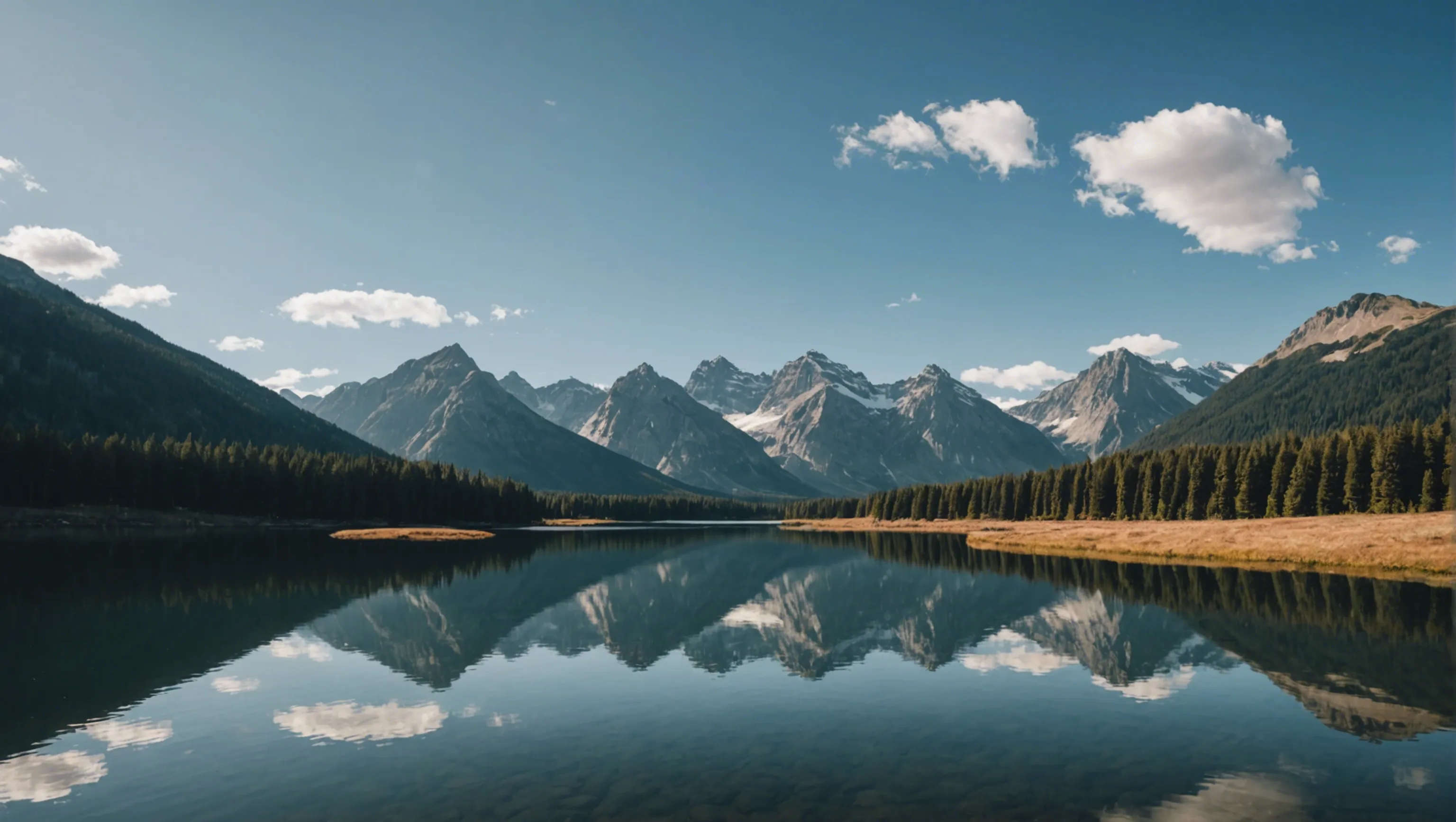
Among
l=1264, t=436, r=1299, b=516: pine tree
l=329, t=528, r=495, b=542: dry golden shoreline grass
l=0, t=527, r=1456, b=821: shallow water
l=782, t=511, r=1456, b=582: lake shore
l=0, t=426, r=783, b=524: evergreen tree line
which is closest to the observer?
l=0, t=527, r=1456, b=821: shallow water

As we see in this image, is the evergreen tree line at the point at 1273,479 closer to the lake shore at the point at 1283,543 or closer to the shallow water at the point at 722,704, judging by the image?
the lake shore at the point at 1283,543

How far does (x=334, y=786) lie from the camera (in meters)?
19.3

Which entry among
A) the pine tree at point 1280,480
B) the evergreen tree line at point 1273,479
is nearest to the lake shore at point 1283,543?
the pine tree at point 1280,480

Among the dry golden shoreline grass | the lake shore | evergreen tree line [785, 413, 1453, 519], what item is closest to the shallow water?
the lake shore

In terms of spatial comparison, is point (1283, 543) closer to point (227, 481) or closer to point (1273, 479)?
point (1273, 479)

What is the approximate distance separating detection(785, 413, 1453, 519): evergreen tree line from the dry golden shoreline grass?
127 m

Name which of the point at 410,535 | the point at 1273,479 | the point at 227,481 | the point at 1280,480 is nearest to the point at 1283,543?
the point at 1280,480

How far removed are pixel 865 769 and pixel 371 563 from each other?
259 ft

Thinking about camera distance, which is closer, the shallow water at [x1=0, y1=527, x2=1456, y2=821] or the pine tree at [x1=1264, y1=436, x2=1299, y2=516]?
the shallow water at [x1=0, y1=527, x2=1456, y2=821]

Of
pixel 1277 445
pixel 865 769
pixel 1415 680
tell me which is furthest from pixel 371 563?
pixel 1277 445

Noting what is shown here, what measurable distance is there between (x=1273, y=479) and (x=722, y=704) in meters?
120

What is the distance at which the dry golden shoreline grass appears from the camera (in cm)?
13175

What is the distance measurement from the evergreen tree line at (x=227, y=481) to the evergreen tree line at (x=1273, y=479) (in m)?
150

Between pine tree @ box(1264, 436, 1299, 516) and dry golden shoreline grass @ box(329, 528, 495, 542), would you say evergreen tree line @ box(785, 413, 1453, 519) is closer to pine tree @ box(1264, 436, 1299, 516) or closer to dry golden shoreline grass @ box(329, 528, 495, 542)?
pine tree @ box(1264, 436, 1299, 516)
